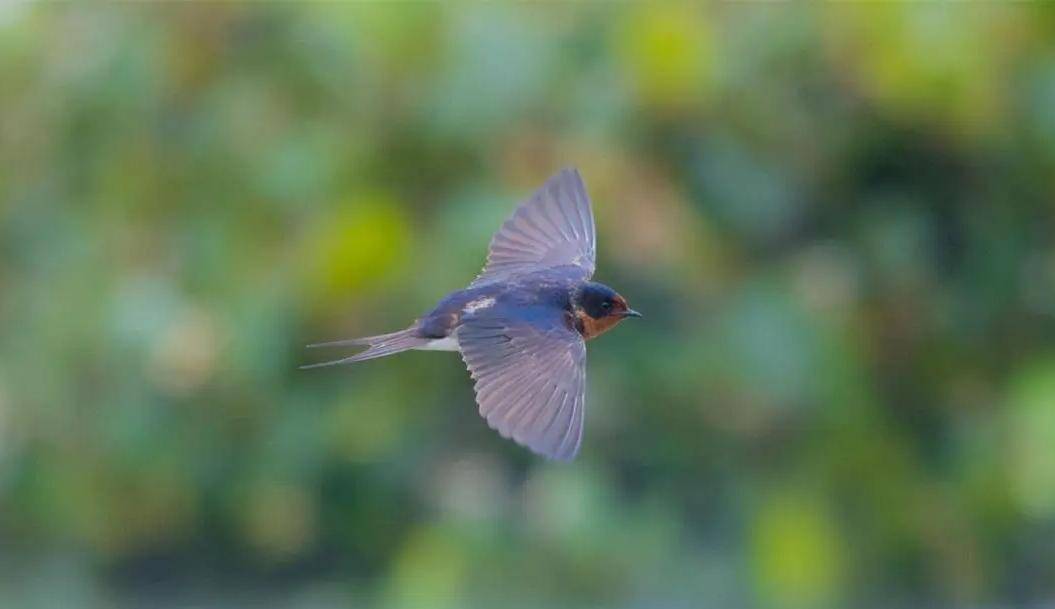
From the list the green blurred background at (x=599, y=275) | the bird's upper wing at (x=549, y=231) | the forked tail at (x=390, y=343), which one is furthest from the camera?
the green blurred background at (x=599, y=275)

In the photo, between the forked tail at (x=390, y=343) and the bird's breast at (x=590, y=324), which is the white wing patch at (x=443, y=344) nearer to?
the forked tail at (x=390, y=343)

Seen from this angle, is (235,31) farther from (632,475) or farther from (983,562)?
(983,562)

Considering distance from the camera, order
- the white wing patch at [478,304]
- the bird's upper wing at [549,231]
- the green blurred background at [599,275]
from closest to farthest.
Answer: the white wing patch at [478,304] → the bird's upper wing at [549,231] → the green blurred background at [599,275]

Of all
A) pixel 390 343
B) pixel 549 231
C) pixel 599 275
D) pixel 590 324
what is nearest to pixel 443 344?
pixel 390 343

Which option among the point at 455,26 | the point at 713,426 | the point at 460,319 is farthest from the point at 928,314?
the point at 460,319

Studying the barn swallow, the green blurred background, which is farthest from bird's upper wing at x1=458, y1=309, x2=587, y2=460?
the green blurred background

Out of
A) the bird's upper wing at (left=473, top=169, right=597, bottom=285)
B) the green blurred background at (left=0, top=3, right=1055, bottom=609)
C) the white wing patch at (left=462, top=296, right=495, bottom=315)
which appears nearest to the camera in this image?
the white wing patch at (left=462, top=296, right=495, bottom=315)

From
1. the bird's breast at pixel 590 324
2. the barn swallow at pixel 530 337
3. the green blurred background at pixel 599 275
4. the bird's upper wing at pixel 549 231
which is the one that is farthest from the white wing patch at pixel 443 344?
the green blurred background at pixel 599 275

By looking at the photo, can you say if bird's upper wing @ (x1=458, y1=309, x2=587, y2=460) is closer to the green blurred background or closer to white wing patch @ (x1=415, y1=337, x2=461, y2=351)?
white wing patch @ (x1=415, y1=337, x2=461, y2=351)
